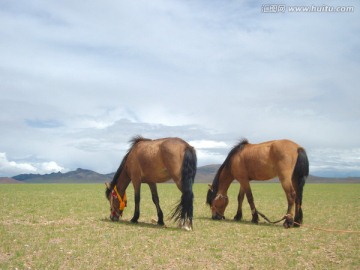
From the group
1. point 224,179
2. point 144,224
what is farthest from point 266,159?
point 144,224

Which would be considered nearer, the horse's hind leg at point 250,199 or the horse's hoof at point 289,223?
the horse's hoof at point 289,223

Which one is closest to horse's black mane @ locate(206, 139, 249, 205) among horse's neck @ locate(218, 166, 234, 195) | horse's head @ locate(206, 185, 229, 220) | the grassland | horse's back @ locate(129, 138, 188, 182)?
horse's neck @ locate(218, 166, 234, 195)

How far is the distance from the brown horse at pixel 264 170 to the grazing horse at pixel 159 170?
257 centimetres

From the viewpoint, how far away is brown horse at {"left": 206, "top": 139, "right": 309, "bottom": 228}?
1143 cm

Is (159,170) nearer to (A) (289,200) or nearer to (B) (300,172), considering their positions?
(A) (289,200)

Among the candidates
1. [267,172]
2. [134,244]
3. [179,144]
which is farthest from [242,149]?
[134,244]

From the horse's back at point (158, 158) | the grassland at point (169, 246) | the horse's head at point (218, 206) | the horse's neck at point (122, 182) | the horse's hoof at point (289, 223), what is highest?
the horse's back at point (158, 158)

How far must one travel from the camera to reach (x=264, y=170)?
39.9 ft

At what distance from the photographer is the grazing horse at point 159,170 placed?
410 inches

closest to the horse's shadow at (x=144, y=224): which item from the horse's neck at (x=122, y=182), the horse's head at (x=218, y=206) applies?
the horse's neck at (x=122, y=182)

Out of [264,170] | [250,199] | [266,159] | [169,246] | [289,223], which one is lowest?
[169,246]

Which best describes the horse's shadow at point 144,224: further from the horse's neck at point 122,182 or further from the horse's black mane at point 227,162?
→ the horse's black mane at point 227,162

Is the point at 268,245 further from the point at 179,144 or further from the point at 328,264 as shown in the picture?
the point at 179,144

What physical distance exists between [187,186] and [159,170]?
1213 mm
